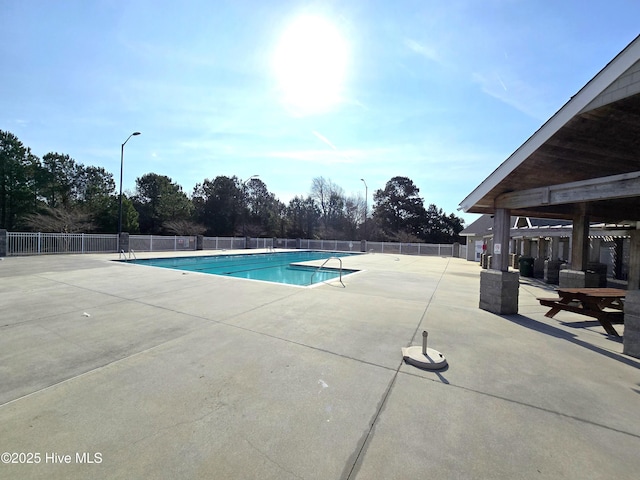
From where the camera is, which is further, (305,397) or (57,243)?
(57,243)

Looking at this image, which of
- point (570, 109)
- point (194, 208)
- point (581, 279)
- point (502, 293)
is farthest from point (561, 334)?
point (194, 208)

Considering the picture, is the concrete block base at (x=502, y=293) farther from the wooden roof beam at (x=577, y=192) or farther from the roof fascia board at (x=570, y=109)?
the roof fascia board at (x=570, y=109)

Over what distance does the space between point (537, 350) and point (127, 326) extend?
6711 mm

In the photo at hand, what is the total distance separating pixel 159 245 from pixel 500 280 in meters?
25.0

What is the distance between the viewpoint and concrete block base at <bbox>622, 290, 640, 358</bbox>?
4383 millimetres

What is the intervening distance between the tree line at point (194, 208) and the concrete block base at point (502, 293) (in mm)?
28630

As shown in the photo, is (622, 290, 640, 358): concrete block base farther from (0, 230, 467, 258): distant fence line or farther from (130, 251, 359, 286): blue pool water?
(0, 230, 467, 258): distant fence line

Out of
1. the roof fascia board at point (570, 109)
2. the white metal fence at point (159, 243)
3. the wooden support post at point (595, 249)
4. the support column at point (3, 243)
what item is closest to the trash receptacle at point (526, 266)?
the wooden support post at point (595, 249)

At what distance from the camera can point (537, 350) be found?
452cm

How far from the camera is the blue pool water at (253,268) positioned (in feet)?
48.3

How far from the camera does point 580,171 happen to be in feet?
19.2

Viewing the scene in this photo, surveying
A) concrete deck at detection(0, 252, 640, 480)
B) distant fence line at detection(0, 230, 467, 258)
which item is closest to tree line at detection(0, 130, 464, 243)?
distant fence line at detection(0, 230, 467, 258)

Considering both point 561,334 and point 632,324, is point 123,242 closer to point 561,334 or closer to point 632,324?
point 561,334

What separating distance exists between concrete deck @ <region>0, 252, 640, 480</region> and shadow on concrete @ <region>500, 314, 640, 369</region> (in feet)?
0.14
